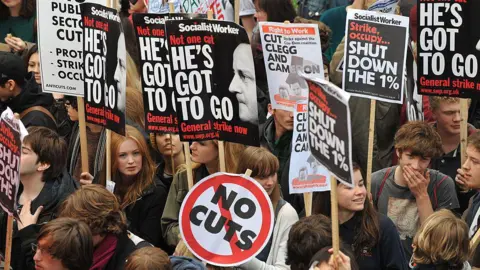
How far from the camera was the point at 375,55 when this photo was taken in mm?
10719

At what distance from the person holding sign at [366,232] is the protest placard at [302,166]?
66 cm

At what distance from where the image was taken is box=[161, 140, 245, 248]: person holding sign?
1063cm

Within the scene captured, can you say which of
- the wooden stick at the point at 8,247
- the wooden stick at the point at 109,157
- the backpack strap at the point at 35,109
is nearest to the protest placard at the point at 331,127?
the wooden stick at the point at 8,247

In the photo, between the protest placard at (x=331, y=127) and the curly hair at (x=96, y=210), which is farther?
the curly hair at (x=96, y=210)

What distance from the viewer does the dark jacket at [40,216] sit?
31.9 ft

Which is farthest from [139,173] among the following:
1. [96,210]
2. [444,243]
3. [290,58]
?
[444,243]

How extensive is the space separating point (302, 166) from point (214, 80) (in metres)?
1.08

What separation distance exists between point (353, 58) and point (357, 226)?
1602mm

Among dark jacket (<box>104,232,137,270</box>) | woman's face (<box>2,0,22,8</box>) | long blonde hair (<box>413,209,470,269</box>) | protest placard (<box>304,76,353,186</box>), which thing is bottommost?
dark jacket (<box>104,232,137,270</box>)

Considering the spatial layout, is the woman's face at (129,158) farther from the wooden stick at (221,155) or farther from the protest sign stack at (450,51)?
the protest sign stack at (450,51)

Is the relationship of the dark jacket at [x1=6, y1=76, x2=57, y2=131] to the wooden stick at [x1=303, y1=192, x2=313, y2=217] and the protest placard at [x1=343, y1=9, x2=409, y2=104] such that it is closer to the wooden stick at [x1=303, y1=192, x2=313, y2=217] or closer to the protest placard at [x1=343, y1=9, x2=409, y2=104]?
the wooden stick at [x1=303, y1=192, x2=313, y2=217]

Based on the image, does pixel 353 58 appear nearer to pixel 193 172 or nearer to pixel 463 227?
pixel 193 172

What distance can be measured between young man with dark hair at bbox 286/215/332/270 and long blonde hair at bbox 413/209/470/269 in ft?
1.95

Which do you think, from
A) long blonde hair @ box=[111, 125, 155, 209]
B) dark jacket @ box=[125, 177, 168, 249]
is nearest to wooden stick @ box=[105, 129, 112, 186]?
long blonde hair @ box=[111, 125, 155, 209]
